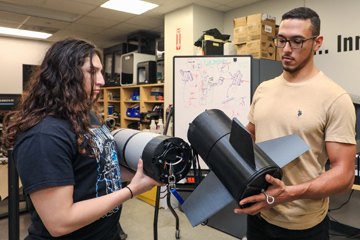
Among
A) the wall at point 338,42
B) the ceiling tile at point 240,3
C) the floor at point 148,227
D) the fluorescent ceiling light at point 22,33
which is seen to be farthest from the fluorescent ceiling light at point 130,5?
the floor at point 148,227

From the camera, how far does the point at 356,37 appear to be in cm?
263

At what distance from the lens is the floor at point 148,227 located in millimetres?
2582

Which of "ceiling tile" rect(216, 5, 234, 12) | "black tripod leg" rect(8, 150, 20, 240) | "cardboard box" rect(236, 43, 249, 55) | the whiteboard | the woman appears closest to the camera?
the woman

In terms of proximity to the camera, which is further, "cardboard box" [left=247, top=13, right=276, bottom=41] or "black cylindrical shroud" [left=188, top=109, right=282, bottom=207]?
"cardboard box" [left=247, top=13, right=276, bottom=41]

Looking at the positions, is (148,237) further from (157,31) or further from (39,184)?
(157,31)

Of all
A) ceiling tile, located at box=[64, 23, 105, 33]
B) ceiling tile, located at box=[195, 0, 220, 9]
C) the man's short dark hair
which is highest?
ceiling tile, located at box=[64, 23, 105, 33]

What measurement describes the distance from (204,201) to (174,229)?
2.08 m

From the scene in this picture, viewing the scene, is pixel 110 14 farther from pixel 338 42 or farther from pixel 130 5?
pixel 338 42

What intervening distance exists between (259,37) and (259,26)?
3.9 inches

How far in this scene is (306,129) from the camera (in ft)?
3.59

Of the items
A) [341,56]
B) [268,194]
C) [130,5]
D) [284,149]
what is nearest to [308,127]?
[284,149]

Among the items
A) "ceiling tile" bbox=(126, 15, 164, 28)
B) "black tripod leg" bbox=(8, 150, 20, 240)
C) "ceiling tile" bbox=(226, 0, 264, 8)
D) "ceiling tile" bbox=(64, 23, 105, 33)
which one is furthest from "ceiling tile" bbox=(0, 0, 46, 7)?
"black tripod leg" bbox=(8, 150, 20, 240)

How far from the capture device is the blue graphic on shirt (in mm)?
886

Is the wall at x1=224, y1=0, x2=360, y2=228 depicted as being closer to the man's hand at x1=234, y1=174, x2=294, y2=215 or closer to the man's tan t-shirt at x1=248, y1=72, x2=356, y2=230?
the man's tan t-shirt at x1=248, y1=72, x2=356, y2=230
